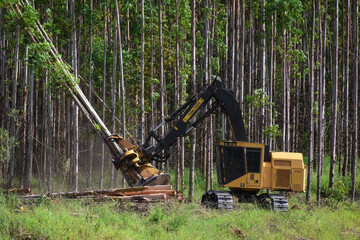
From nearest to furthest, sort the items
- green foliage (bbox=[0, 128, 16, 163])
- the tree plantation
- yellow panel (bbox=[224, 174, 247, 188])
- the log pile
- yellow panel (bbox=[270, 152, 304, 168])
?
the log pile < yellow panel (bbox=[224, 174, 247, 188]) < yellow panel (bbox=[270, 152, 304, 168]) < green foliage (bbox=[0, 128, 16, 163]) < the tree plantation

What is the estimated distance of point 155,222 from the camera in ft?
35.1

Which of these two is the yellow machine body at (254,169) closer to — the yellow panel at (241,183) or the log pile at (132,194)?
the yellow panel at (241,183)

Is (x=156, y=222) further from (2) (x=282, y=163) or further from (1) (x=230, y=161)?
(2) (x=282, y=163)

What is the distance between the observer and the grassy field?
8781 mm

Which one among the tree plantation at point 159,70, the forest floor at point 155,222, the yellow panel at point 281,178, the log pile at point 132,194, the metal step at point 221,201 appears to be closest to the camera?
the forest floor at point 155,222

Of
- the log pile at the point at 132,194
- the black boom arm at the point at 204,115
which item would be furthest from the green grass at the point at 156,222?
the black boom arm at the point at 204,115

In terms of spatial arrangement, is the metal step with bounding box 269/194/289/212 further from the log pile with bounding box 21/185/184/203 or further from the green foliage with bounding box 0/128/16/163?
the green foliage with bounding box 0/128/16/163

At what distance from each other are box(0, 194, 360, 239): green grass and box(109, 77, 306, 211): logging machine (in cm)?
74

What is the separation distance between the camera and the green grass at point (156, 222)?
8781mm

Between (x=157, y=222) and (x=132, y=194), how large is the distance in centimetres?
226

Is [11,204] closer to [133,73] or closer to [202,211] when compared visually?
[202,211]

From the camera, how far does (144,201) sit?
1247 cm

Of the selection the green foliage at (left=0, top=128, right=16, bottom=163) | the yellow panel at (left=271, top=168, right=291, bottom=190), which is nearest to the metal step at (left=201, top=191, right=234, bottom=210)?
the yellow panel at (left=271, top=168, right=291, bottom=190)

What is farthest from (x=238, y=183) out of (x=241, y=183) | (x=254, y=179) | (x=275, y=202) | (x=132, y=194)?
(x=132, y=194)
